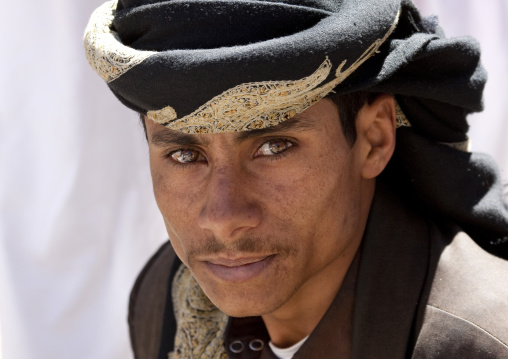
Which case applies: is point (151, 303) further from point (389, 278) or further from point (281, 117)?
point (281, 117)

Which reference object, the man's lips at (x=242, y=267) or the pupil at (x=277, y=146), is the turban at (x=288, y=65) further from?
the man's lips at (x=242, y=267)

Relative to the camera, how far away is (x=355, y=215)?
1.87 meters

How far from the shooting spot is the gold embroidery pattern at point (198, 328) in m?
2.18

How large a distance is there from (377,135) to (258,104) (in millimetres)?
465

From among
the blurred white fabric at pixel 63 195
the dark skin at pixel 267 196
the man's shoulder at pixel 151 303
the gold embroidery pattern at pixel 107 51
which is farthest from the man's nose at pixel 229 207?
the blurred white fabric at pixel 63 195

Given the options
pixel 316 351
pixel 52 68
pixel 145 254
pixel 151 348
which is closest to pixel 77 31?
pixel 52 68

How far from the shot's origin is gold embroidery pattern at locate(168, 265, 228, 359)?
7.14ft

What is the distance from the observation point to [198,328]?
2225 millimetres

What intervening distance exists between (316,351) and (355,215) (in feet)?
1.21

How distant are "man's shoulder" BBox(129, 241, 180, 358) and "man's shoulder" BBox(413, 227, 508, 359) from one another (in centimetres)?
99

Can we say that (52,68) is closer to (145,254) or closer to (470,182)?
(145,254)

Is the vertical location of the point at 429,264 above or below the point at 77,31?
below

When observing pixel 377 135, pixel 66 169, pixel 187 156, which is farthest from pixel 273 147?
pixel 66 169

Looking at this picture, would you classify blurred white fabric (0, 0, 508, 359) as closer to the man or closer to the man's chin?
the man
